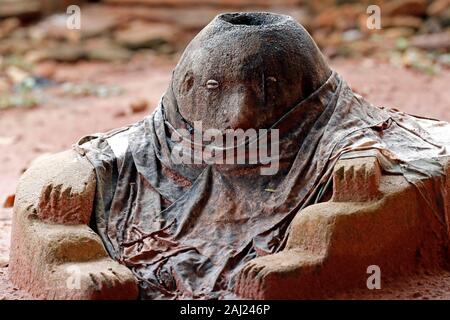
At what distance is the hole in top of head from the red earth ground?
3.57 metres

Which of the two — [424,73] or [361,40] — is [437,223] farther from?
[361,40]

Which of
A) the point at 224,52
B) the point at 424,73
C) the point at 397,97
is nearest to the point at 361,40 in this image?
the point at 424,73

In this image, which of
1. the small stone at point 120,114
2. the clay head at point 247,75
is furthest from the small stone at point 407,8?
the clay head at point 247,75

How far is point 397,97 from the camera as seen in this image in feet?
39.3

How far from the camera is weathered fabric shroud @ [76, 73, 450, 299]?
5.74 m

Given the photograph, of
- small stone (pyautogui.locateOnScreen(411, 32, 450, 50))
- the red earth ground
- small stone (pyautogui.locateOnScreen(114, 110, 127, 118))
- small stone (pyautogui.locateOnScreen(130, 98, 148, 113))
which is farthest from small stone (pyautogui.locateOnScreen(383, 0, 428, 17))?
small stone (pyautogui.locateOnScreen(114, 110, 127, 118))

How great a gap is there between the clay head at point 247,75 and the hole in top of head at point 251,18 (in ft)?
0.50

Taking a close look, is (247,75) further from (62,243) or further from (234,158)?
(62,243)

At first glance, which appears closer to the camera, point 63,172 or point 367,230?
point 367,230

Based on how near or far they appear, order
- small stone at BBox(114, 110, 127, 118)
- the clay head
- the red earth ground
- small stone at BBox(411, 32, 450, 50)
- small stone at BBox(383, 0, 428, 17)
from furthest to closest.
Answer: small stone at BBox(383, 0, 428, 17), small stone at BBox(411, 32, 450, 50), small stone at BBox(114, 110, 127, 118), the red earth ground, the clay head

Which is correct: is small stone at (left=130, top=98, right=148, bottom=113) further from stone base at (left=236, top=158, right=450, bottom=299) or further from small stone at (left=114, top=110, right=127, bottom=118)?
stone base at (left=236, top=158, right=450, bottom=299)

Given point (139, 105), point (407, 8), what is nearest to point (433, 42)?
point (407, 8)

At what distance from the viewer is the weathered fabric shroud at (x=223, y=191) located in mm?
5742

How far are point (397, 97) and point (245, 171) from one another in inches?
250
